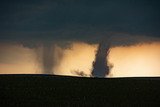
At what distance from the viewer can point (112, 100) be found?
134 feet

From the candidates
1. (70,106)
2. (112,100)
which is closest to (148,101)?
(112,100)

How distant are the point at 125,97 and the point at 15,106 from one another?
13365 mm

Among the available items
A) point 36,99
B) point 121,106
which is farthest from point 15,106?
point 121,106

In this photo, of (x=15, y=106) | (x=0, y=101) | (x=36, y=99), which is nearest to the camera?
(x=15, y=106)

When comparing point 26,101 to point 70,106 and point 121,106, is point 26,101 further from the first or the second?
point 121,106

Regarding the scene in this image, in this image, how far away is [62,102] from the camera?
3825 cm

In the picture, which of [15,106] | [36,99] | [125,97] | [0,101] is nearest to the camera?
[15,106]

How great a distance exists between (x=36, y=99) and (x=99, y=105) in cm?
685

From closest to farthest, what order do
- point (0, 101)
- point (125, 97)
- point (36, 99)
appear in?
point (0, 101)
point (36, 99)
point (125, 97)

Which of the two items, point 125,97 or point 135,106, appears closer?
point 135,106

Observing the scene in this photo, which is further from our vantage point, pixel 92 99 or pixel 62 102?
pixel 92 99

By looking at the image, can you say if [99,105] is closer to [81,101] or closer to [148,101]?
[81,101]

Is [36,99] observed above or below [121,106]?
above

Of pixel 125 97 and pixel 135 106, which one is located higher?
pixel 125 97
